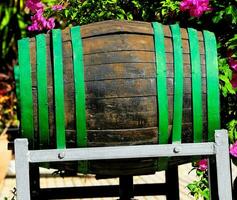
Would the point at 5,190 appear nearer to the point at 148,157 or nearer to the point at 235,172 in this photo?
the point at 235,172

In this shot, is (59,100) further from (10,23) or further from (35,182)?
(10,23)

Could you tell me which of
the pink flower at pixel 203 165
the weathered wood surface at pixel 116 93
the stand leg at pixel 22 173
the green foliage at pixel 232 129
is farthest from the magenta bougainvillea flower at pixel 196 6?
the stand leg at pixel 22 173

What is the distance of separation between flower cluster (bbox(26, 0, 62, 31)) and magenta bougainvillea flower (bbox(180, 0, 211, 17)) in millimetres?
1011

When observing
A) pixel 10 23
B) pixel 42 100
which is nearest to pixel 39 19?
pixel 42 100

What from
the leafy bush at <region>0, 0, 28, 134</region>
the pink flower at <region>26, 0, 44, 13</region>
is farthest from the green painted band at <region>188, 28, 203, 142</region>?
the leafy bush at <region>0, 0, 28, 134</region>

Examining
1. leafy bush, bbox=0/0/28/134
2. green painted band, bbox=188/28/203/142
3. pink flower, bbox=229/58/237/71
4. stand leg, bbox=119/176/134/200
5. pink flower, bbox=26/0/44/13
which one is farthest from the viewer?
leafy bush, bbox=0/0/28/134

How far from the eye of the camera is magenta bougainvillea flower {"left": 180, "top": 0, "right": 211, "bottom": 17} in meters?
3.92

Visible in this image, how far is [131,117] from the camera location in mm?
3010

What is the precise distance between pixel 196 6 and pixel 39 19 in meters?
1.21

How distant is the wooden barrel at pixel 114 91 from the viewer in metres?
2.99

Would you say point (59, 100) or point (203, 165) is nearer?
point (59, 100)

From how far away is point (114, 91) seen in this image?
3006 millimetres

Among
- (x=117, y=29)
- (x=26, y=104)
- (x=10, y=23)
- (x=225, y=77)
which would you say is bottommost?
(x=26, y=104)

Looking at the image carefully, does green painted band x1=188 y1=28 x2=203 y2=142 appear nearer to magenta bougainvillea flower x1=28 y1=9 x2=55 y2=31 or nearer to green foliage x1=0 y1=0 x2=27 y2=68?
magenta bougainvillea flower x1=28 y1=9 x2=55 y2=31
